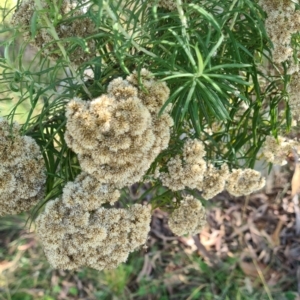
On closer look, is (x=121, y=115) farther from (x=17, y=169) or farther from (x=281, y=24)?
(x=281, y=24)

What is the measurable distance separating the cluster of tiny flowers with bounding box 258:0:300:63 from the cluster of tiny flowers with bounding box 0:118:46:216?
0.66m

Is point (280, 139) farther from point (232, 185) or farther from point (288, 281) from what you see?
point (288, 281)

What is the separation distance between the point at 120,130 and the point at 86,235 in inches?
11.6

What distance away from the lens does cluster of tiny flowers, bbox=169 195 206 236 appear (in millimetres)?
1254

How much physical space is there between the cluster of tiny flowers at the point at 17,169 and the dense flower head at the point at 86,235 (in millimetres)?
78

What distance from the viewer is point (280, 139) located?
145 cm

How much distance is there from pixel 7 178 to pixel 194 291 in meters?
2.05

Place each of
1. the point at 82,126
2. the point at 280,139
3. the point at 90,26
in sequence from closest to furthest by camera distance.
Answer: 1. the point at 82,126
2. the point at 90,26
3. the point at 280,139

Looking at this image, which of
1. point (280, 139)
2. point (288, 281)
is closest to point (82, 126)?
point (280, 139)

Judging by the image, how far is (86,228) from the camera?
109cm

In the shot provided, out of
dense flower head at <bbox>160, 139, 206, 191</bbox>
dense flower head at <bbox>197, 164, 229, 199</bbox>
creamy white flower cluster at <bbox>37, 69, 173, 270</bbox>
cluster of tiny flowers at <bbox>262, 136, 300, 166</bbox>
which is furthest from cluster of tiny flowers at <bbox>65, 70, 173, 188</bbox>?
cluster of tiny flowers at <bbox>262, 136, 300, 166</bbox>

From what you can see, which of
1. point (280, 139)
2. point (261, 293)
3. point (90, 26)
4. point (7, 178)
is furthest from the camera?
point (261, 293)

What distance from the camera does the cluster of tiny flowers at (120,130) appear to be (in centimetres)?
97

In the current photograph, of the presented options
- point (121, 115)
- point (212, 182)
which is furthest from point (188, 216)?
point (121, 115)
